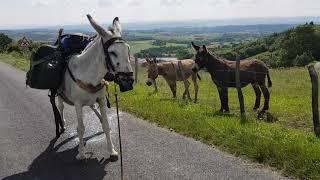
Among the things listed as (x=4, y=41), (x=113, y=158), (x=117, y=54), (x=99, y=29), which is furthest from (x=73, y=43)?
(x=4, y=41)

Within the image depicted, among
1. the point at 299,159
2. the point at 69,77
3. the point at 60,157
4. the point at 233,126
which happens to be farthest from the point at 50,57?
the point at 299,159

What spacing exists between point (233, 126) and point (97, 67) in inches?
138

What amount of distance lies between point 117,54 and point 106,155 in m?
2.20

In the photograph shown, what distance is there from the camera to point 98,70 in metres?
7.25

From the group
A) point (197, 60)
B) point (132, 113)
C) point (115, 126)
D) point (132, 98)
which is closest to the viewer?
point (115, 126)

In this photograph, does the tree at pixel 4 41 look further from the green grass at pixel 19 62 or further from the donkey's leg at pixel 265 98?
the donkey's leg at pixel 265 98

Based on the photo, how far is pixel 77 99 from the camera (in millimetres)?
7523

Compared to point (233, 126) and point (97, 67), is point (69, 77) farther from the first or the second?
point (233, 126)

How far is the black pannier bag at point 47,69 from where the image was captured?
7.96m

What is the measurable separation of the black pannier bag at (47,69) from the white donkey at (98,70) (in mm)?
180

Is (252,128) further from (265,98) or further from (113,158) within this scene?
(265,98)

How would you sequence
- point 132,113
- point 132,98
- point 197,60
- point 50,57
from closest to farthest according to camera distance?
point 50,57 → point 132,113 → point 197,60 → point 132,98

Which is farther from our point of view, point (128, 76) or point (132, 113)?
point (132, 113)

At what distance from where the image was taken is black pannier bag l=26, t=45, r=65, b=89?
7.96 m
